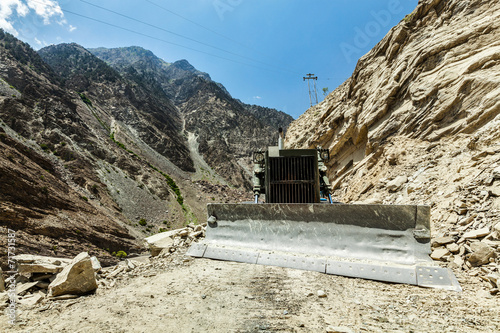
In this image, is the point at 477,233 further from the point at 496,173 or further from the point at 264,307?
the point at 264,307

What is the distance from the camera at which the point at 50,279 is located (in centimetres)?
415

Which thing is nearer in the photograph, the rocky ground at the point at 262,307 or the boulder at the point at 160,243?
the rocky ground at the point at 262,307

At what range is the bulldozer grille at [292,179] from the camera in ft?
23.7

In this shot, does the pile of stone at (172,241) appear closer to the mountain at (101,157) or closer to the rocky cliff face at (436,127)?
the rocky cliff face at (436,127)

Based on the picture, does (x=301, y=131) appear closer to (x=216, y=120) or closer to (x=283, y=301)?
(x=283, y=301)

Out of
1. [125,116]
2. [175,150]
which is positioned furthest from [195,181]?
[125,116]

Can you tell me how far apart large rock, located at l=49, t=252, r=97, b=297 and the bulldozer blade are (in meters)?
1.91

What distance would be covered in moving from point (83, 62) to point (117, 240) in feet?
356

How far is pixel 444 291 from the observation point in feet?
11.0

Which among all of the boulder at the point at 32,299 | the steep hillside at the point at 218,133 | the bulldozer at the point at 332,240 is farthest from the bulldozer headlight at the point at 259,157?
the steep hillside at the point at 218,133

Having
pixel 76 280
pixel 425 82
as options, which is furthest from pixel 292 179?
pixel 425 82

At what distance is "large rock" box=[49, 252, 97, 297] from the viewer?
3.66m

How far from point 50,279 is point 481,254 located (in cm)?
670

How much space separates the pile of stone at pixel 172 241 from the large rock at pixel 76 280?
201 cm
